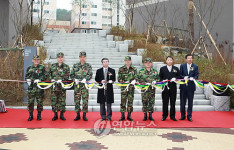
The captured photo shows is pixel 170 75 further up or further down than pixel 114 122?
further up

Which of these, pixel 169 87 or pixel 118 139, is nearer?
pixel 118 139

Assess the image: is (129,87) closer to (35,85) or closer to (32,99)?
(35,85)

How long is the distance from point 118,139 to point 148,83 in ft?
6.51

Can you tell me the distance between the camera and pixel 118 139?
15.9ft

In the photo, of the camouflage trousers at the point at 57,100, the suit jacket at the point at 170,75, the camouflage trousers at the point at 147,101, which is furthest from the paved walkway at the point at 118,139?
the suit jacket at the point at 170,75

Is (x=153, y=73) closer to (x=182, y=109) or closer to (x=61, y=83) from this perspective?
A: (x=182, y=109)

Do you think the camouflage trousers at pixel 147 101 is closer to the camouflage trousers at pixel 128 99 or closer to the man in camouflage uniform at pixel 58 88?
the camouflage trousers at pixel 128 99

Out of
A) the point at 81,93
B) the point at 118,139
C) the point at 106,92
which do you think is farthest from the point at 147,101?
the point at 118,139

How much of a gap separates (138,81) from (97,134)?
1.96m

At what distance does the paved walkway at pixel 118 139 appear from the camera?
4410 mm

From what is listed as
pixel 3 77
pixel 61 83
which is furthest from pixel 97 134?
pixel 3 77

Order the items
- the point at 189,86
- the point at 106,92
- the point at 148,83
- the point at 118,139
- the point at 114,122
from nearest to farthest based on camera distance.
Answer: the point at 118,139 < the point at 114,122 < the point at 148,83 < the point at 106,92 < the point at 189,86

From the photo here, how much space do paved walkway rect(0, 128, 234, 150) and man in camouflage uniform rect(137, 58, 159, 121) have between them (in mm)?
928

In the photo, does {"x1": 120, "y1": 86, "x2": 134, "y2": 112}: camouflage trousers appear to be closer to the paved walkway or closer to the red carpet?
the red carpet
